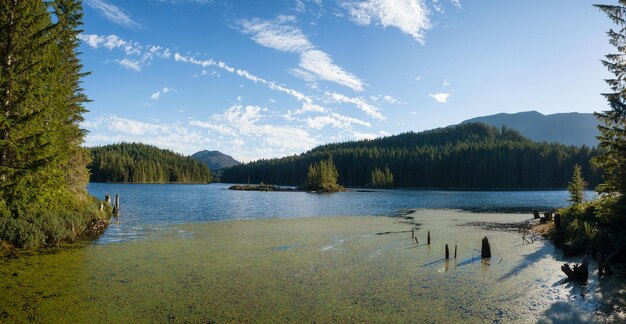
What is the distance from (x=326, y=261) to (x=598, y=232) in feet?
65.0

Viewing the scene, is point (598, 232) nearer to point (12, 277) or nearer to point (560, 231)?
point (560, 231)

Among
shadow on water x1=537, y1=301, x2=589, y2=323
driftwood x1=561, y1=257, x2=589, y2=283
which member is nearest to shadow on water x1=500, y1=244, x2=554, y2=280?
driftwood x1=561, y1=257, x2=589, y2=283

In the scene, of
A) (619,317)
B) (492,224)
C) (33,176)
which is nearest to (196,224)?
(33,176)

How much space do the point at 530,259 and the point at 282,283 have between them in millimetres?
19440

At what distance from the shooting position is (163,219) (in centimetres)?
5538

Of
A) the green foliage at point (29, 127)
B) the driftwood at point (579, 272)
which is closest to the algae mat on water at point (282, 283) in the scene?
the driftwood at point (579, 272)

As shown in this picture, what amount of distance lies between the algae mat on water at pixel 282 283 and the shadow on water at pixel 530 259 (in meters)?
0.14

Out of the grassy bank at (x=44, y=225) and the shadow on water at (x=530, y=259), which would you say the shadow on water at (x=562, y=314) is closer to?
the shadow on water at (x=530, y=259)

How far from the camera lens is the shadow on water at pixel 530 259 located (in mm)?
24906

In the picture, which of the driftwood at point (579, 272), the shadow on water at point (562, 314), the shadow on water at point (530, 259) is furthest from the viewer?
the shadow on water at point (530, 259)

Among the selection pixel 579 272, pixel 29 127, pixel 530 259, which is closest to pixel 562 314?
pixel 579 272

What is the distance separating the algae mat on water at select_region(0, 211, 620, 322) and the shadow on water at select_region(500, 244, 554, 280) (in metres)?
0.14

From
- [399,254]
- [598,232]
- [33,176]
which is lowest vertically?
[399,254]

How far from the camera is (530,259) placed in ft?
94.4
